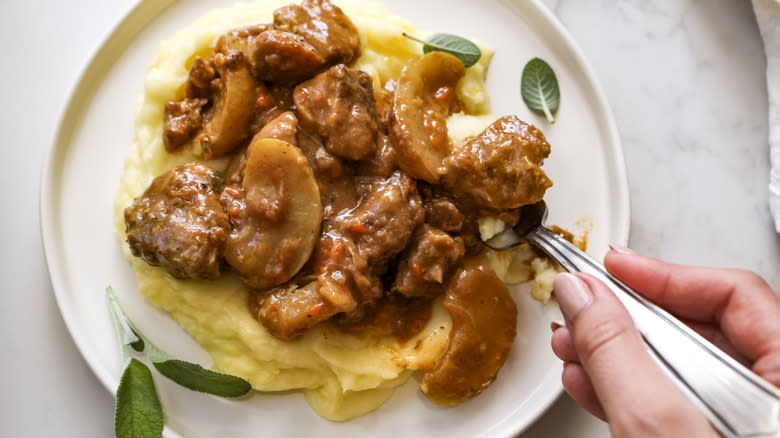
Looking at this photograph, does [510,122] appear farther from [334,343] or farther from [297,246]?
[334,343]

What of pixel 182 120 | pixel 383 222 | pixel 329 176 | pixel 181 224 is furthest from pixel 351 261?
pixel 182 120

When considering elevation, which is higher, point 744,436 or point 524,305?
point 744,436

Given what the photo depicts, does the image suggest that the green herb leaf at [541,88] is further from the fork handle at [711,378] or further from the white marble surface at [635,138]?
the fork handle at [711,378]

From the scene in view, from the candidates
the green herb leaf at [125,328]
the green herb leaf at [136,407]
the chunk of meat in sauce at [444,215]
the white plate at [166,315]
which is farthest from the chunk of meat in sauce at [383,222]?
the green herb leaf at [136,407]

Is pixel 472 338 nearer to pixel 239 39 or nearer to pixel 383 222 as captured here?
pixel 383 222

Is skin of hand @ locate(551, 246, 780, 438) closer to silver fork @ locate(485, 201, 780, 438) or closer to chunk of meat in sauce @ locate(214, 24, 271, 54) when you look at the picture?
silver fork @ locate(485, 201, 780, 438)

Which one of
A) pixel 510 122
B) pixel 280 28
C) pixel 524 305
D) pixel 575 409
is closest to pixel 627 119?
pixel 510 122
